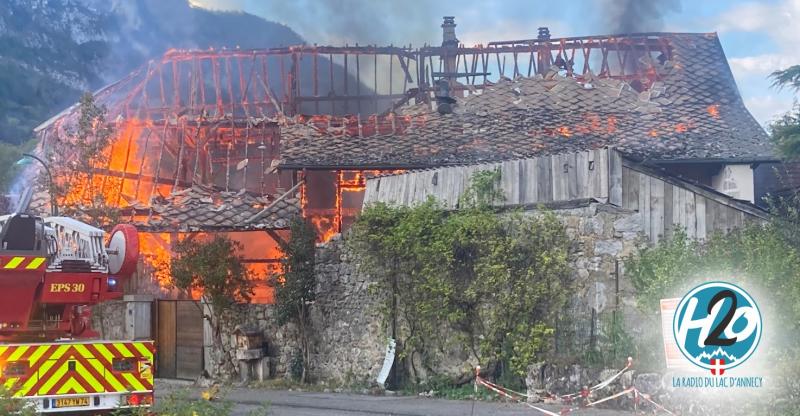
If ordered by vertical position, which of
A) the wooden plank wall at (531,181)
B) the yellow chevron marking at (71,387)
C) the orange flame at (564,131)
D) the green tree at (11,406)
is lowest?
the yellow chevron marking at (71,387)

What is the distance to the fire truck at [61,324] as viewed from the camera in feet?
35.5

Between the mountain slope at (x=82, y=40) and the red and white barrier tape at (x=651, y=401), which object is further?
the mountain slope at (x=82, y=40)

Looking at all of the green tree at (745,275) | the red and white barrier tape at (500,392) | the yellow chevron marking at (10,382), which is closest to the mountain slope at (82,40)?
the red and white barrier tape at (500,392)

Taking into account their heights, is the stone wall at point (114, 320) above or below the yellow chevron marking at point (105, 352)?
below

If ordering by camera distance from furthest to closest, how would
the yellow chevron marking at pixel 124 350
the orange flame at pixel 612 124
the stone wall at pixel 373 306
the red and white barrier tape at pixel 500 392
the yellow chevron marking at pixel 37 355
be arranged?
the orange flame at pixel 612 124 → the stone wall at pixel 373 306 → the red and white barrier tape at pixel 500 392 → the yellow chevron marking at pixel 124 350 → the yellow chevron marking at pixel 37 355

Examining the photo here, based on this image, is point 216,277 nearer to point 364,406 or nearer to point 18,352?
point 364,406

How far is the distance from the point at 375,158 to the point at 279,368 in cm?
581

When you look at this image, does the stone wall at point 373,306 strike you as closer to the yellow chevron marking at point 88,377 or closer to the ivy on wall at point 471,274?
the ivy on wall at point 471,274

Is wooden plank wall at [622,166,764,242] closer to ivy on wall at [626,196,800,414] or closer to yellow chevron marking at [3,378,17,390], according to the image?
ivy on wall at [626,196,800,414]

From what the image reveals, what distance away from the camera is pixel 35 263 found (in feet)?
36.2

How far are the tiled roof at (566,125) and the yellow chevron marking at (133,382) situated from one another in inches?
466

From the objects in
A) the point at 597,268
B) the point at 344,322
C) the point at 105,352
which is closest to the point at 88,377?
the point at 105,352

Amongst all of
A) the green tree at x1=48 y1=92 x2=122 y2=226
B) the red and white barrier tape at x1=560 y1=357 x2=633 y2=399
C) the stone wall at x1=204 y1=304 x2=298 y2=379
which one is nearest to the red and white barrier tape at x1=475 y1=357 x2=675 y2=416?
the red and white barrier tape at x1=560 y1=357 x2=633 y2=399

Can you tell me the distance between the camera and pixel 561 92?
26.9 metres
